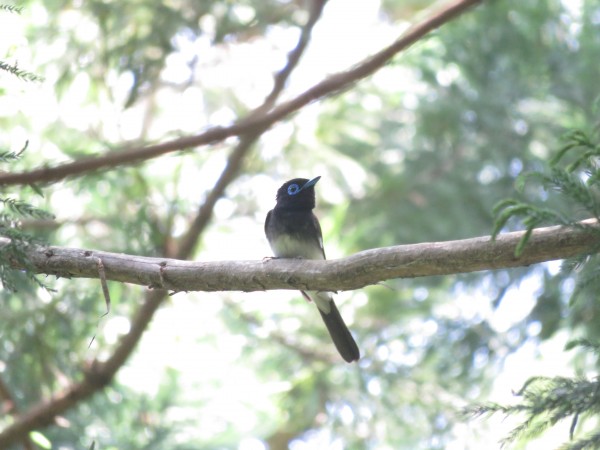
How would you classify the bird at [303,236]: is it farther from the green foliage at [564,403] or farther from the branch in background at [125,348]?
the green foliage at [564,403]

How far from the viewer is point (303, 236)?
614cm

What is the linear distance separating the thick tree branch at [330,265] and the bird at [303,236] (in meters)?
1.78

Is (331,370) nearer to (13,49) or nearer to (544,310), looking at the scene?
(544,310)

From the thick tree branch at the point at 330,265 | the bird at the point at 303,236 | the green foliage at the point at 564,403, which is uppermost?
the bird at the point at 303,236

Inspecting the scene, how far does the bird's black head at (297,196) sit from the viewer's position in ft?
21.2

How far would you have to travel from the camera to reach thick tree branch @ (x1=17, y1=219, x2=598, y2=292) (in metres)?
3.46

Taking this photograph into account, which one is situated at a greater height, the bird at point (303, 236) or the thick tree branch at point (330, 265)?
the bird at point (303, 236)

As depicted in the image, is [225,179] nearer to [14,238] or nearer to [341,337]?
[341,337]

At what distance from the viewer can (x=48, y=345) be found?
7258 millimetres

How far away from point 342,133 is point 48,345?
16.2ft

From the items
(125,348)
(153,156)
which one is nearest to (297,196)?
(125,348)

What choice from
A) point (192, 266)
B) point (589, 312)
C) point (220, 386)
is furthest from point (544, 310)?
point (192, 266)

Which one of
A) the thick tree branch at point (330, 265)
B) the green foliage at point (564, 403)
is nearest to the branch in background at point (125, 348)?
the thick tree branch at point (330, 265)

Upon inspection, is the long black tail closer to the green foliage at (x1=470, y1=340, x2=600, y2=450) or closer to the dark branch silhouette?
the dark branch silhouette
